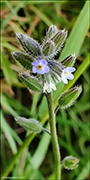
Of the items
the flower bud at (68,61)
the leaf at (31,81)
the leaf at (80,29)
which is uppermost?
the leaf at (80,29)

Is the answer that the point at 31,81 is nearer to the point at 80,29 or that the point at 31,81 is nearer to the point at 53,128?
the point at 53,128

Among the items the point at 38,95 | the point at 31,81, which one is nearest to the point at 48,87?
the point at 31,81

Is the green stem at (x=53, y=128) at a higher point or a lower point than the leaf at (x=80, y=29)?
lower

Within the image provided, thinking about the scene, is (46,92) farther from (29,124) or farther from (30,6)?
(30,6)

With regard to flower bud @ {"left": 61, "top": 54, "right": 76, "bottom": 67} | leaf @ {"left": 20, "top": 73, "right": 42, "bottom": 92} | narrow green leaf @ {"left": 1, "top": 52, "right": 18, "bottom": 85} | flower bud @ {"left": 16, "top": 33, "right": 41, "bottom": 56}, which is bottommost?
leaf @ {"left": 20, "top": 73, "right": 42, "bottom": 92}

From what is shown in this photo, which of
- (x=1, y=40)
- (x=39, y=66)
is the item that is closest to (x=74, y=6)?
(x=1, y=40)

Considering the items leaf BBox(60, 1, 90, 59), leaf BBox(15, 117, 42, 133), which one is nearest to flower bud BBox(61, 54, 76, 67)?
leaf BBox(15, 117, 42, 133)

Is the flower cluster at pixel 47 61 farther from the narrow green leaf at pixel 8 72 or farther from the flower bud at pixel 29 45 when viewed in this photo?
the narrow green leaf at pixel 8 72

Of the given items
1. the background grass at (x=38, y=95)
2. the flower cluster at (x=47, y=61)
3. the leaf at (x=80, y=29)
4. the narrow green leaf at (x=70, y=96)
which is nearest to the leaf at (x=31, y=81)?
the flower cluster at (x=47, y=61)

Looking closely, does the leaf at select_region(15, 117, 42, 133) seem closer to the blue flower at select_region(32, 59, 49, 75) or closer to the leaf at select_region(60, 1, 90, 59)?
the blue flower at select_region(32, 59, 49, 75)
